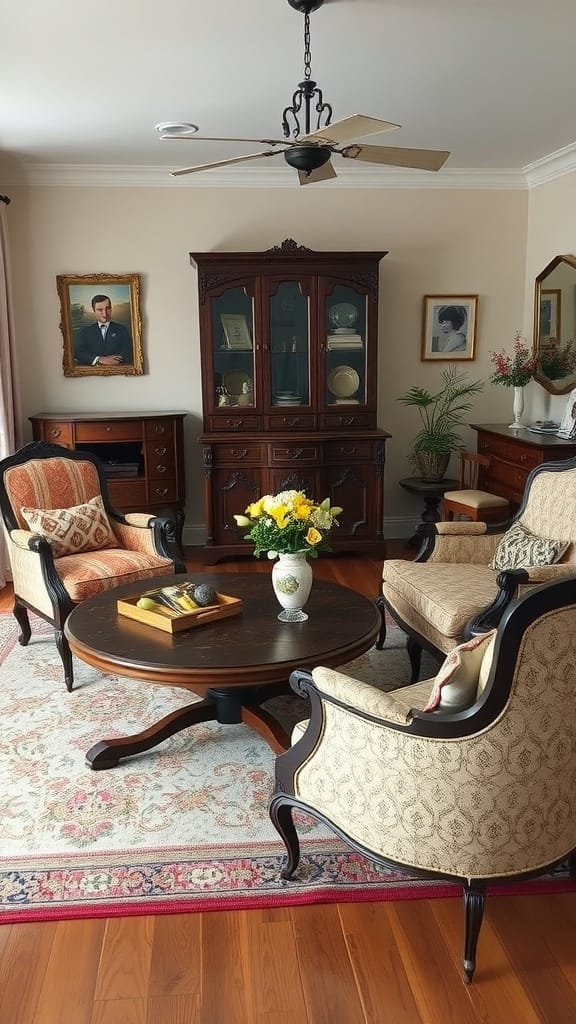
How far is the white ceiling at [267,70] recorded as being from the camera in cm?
289

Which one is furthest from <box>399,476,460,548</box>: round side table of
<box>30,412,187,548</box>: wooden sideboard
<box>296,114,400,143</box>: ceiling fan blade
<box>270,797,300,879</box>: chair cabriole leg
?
<box>270,797,300,879</box>: chair cabriole leg

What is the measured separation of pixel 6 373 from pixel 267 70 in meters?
2.55

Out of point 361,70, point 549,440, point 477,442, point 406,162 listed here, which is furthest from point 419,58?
point 477,442

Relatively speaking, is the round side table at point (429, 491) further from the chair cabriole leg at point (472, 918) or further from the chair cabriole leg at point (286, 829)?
the chair cabriole leg at point (472, 918)

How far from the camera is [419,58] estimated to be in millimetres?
3359

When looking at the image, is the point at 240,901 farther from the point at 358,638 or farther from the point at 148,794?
the point at 358,638

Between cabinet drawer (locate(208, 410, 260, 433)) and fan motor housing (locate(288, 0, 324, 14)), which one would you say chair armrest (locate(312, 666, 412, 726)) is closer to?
fan motor housing (locate(288, 0, 324, 14))

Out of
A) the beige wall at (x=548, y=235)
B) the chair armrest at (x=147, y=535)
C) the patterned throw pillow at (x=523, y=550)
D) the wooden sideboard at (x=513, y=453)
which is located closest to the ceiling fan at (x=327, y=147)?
the patterned throw pillow at (x=523, y=550)

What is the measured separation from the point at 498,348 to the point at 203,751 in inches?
162

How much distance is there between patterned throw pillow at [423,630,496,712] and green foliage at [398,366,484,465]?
13.2 ft

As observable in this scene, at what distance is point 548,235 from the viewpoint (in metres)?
5.42

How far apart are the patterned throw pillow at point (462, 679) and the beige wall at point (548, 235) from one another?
12.6 feet

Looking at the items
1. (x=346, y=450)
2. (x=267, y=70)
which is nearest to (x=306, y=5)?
(x=267, y=70)

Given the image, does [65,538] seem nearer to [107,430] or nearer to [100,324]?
[107,430]
